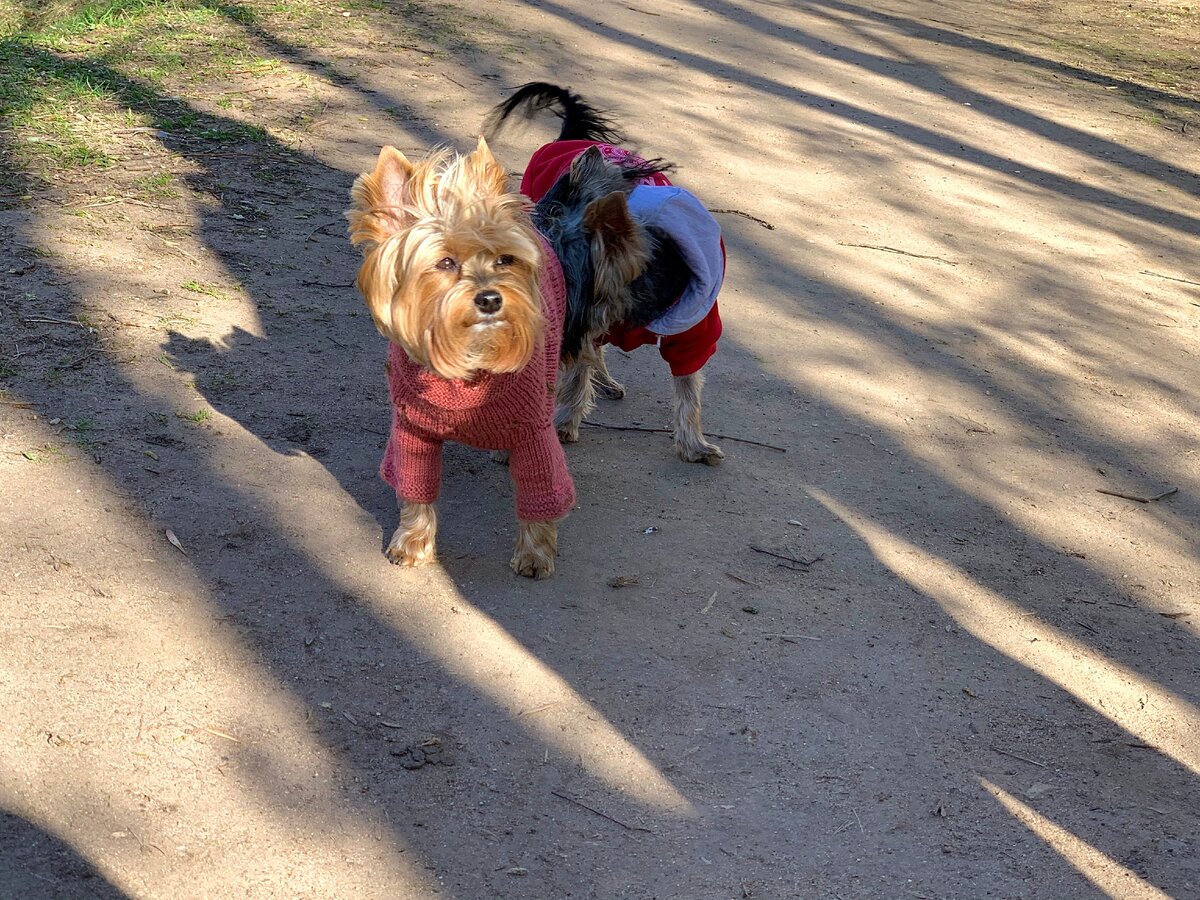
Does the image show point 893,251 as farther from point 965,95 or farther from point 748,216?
point 965,95

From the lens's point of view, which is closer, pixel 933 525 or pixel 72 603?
pixel 72 603

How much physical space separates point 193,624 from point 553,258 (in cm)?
160

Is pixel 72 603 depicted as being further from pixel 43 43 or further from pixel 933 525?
pixel 43 43

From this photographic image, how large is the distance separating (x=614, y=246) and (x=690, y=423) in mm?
1102

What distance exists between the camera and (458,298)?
3428mm

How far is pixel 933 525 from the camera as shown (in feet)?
15.5

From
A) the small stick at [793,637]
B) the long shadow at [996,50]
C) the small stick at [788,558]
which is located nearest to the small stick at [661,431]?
the small stick at [788,558]

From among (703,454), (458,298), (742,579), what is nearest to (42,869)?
(458,298)

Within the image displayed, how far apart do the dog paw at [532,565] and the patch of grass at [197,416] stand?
4.78 ft

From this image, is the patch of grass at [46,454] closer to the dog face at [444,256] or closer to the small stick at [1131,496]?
the dog face at [444,256]

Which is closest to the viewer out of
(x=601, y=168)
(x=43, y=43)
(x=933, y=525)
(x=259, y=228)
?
(x=601, y=168)

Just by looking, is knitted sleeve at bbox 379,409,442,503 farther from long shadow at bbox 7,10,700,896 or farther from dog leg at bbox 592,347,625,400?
dog leg at bbox 592,347,625,400

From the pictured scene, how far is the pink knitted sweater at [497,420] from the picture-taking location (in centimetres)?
376

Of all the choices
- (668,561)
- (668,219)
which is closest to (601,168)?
(668,219)
